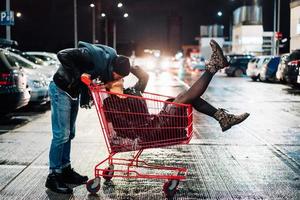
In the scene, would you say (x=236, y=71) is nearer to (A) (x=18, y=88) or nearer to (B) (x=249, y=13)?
(A) (x=18, y=88)

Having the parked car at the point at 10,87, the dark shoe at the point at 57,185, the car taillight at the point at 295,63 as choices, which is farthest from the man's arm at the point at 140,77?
the car taillight at the point at 295,63

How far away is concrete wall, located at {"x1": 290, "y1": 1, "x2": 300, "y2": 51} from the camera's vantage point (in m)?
44.1

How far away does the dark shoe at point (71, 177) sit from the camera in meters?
6.12

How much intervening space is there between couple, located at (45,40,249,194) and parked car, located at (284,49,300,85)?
52.3ft

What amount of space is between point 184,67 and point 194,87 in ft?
188

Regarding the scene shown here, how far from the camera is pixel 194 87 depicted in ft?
19.4

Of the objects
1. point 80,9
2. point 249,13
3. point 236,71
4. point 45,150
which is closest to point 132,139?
point 45,150

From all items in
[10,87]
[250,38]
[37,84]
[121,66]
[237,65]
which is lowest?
[237,65]

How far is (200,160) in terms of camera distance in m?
7.51

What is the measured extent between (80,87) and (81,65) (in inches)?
12.9

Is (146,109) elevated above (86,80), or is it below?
below

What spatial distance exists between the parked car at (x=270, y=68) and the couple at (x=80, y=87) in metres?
23.1

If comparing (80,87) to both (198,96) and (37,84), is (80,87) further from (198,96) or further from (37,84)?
(37,84)

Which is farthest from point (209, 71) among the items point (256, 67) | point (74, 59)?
point (256, 67)
